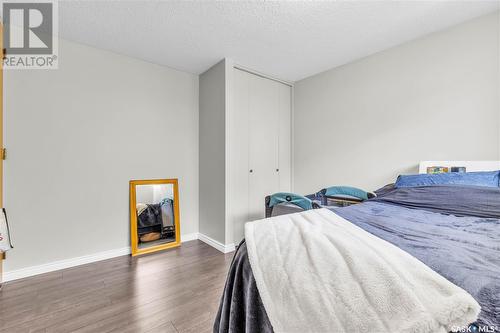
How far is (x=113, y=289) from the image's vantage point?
76.0 inches

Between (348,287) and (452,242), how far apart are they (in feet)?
1.96

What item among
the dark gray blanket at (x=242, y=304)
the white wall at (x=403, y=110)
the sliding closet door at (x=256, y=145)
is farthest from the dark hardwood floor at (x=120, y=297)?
the white wall at (x=403, y=110)

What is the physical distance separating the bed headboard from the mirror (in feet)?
9.52

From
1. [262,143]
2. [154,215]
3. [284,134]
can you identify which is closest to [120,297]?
[154,215]

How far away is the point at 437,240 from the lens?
3.22ft

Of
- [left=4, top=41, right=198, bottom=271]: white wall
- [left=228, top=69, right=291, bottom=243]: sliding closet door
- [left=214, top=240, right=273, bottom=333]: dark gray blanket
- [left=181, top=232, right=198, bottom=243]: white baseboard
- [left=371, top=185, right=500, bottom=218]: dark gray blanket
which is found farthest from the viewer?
[left=181, top=232, right=198, bottom=243]: white baseboard

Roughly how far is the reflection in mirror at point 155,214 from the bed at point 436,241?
192cm

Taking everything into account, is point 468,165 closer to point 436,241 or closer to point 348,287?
point 436,241

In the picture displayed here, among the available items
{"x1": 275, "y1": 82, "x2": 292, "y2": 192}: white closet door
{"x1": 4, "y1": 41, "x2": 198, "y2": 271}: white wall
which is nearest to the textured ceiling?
{"x1": 4, "y1": 41, "x2": 198, "y2": 271}: white wall

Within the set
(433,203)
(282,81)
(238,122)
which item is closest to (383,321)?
(433,203)

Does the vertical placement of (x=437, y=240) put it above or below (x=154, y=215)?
above

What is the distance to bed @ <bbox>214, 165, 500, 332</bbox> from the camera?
65 cm

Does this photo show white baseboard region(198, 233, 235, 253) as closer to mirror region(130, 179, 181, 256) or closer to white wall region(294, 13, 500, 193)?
mirror region(130, 179, 181, 256)

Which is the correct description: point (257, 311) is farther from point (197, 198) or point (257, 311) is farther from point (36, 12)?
point (36, 12)
